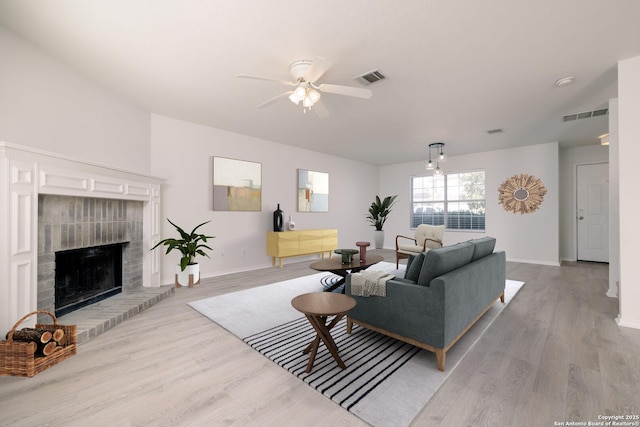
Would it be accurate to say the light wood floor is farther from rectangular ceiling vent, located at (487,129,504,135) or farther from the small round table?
rectangular ceiling vent, located at (487,129,504,135)

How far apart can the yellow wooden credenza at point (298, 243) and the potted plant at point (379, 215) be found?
1.83 metres

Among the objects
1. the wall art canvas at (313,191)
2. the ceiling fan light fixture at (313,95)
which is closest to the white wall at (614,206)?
the ceiling fan light fixture at (313,95)

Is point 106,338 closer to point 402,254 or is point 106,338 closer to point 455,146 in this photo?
point 402,254

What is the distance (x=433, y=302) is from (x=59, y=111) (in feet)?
12.8

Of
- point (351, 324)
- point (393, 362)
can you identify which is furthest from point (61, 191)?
point (393, 362)

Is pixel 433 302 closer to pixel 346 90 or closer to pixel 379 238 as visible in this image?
pixel 346 90

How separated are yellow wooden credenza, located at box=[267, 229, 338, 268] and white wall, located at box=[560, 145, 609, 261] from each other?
5.34 metres

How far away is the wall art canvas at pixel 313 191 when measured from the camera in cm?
616

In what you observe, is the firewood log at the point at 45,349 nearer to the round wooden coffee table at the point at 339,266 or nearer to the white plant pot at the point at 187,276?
the white plant pot at the point at 187,276

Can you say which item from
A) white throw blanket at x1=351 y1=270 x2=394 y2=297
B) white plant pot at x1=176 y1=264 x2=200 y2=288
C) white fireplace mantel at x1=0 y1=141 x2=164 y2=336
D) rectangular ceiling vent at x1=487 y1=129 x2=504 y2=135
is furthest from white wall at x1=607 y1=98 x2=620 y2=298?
white fireplace mantel at x1=0 y1=141 x2=164 y2=336

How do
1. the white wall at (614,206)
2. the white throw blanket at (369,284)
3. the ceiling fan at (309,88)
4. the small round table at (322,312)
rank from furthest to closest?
the white wall at (614,206)
the ceiling fan at (309,88)
the white throw blanket at (369,284)
the small round table at (322,312)

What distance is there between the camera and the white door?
5.78 meters

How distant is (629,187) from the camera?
2645 millimetres

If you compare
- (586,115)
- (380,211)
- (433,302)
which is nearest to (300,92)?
(433,302)
